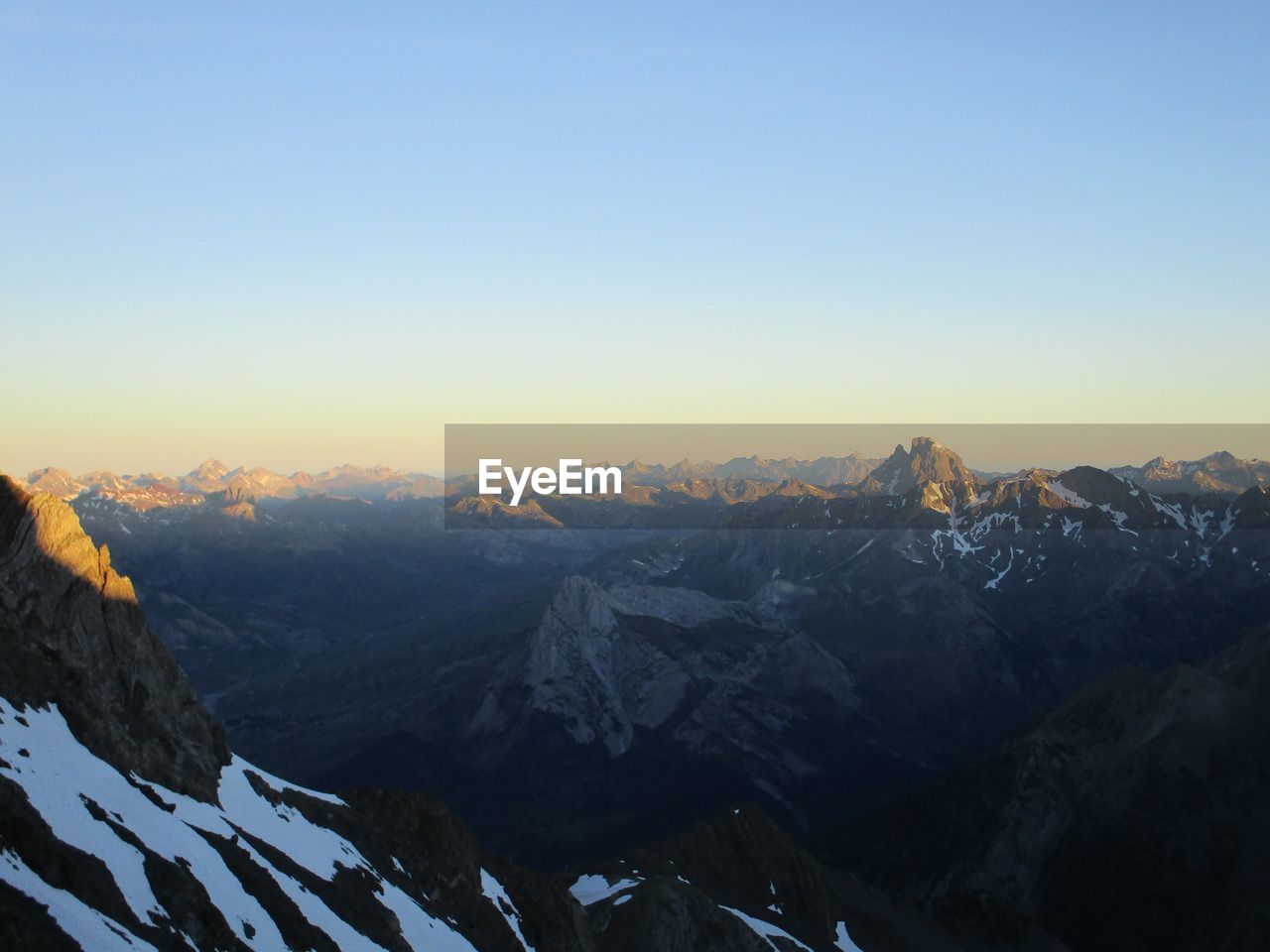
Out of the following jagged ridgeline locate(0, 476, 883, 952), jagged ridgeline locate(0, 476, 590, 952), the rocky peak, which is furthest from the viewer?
the rocky peak

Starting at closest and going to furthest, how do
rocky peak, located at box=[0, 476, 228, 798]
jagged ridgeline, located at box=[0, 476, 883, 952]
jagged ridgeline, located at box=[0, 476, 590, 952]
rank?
jagged ridgeline, located at box=[0, 476, 590, 952], jagged ridgeline, located at box=[0, 476, 883, 952], rocky peak, located at box=[0, 476, 228, 798]

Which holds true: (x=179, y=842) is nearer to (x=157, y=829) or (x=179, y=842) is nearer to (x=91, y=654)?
(x=157, y=829)

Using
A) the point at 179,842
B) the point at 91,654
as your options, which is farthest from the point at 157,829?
the point at 91,654

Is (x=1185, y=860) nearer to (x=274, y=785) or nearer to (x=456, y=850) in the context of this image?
(x=456, y=850)

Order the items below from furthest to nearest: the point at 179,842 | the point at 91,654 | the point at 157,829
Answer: the point at 91,654 → the point at 179,842 → the point at 157,829

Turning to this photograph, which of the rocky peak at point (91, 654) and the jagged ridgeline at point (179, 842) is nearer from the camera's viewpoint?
the jagged ridgeline at point (179, 842)

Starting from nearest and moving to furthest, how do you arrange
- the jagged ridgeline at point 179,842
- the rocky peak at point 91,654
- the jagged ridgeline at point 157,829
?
the jagged ridgeline at point 157,829
the jagged ridgeline at point 179,842
the rocky peak at point 91,654

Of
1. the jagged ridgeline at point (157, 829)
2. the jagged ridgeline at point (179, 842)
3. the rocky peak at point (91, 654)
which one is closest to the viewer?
the jagged ridgeline at point (157, 829)

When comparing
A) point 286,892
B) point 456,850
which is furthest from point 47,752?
point 456,850

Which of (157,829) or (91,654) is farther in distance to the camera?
(91,654)
